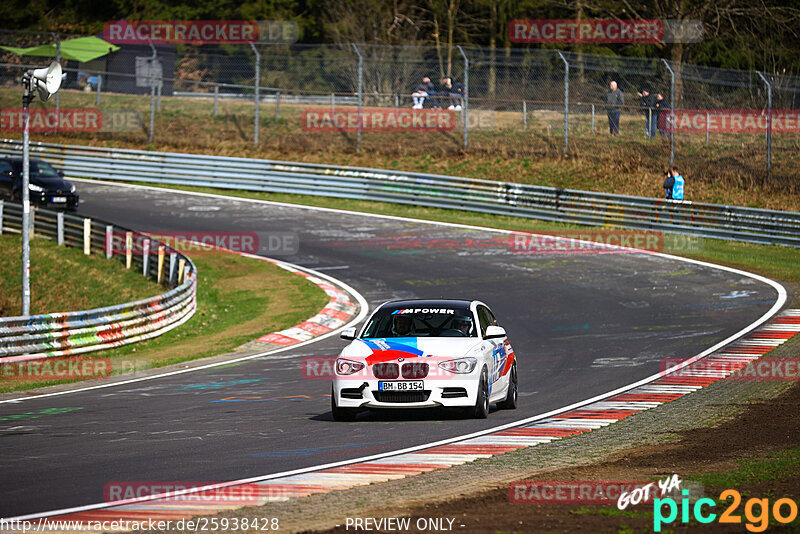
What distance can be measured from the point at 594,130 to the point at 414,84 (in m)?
6.78

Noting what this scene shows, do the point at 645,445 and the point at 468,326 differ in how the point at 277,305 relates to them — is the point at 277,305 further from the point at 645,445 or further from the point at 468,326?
the point at 645,445

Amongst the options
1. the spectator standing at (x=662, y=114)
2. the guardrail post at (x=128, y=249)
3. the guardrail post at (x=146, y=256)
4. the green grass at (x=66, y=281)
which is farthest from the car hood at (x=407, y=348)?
the spectator standing at (x=662, y=114)

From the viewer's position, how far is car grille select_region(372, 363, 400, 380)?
11133 millimetres

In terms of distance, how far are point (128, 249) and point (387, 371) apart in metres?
15.9

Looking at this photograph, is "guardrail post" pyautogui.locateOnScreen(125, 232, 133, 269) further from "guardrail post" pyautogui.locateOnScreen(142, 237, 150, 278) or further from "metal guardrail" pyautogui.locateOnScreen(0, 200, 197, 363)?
"guardrail post" pyautogui.locateOnScreen(142, 237, 150, 278)

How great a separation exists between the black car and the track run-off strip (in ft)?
69.4

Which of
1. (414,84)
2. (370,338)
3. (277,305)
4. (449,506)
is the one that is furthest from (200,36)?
(449,506)

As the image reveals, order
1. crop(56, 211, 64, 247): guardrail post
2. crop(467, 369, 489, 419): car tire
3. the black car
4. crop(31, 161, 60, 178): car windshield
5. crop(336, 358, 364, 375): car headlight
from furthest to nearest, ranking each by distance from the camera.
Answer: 1. crop(31, 161, 60, 178): car windshield
2. the black car
3. crop(56, 211, 64, 247): guardrail post
4. crop(467, 369, 489, 419): car tire
5. crop(336, 358, 364, 375): car headlight

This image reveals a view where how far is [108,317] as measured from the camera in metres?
18.4

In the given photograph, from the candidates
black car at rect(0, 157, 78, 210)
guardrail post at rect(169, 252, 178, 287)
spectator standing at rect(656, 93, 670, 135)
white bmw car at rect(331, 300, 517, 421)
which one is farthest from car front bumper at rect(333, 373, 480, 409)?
spectator standing at rect(656, 93, 670, 135)

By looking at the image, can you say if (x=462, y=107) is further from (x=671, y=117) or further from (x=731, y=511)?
(x=731, y=511)

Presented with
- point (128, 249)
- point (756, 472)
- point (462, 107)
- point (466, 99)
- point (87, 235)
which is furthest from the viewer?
point (462, 107)

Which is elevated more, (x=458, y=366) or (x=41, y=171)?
(x=41, y=171)

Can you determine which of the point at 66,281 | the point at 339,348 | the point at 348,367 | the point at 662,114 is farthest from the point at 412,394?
the point at 662,114
